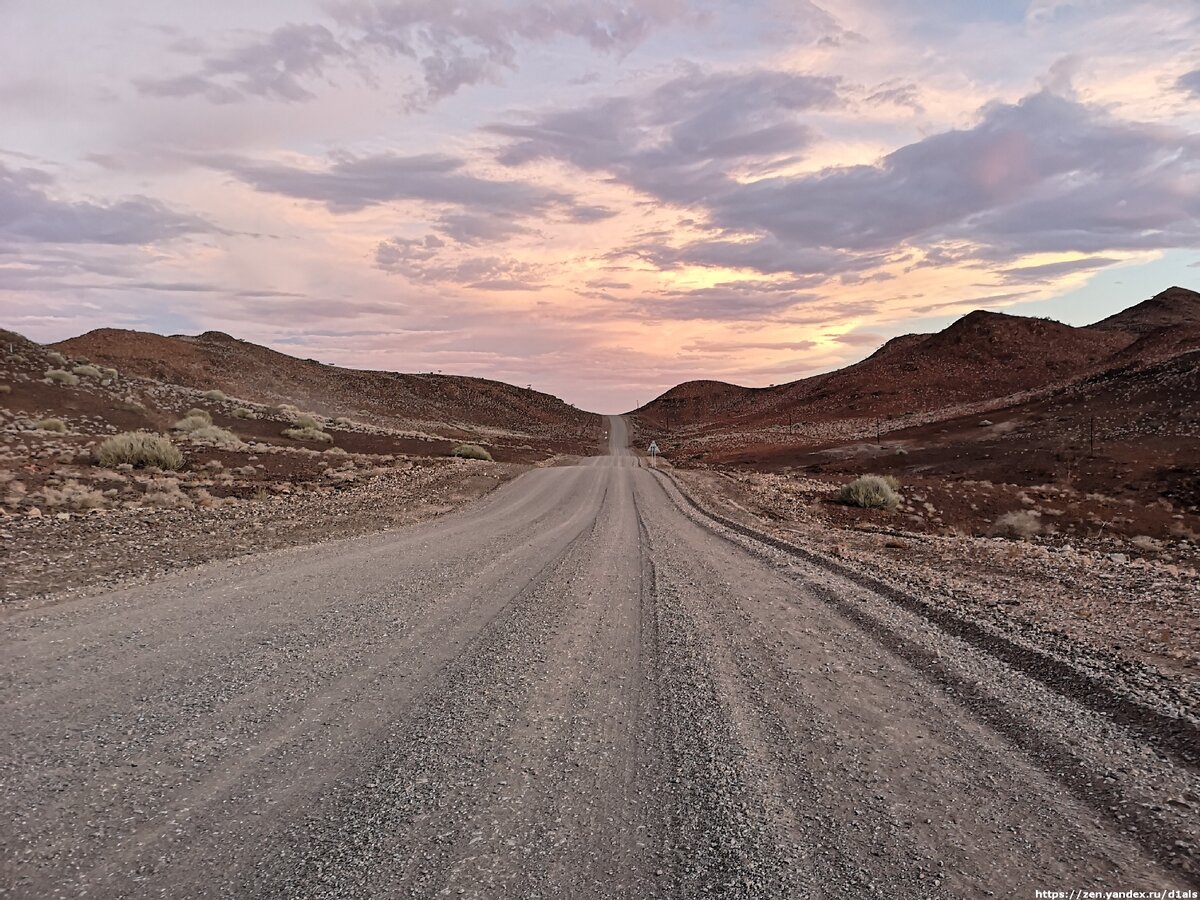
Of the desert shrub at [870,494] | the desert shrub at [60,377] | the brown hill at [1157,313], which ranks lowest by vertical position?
the desert shrub at [870,494]

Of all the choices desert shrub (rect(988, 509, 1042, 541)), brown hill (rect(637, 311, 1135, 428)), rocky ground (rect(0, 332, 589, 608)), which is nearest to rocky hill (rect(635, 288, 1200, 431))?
brown hill (rect(637, 311, 1135, 428))

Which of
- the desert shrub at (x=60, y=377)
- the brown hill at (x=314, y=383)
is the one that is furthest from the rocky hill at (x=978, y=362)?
the desert shrub at (x=60, y=377)

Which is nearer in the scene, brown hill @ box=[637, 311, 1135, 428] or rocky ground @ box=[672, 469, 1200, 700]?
rocky ground @ box=[672, 469, 1200, 700]

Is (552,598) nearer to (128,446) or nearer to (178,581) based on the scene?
(178,581)

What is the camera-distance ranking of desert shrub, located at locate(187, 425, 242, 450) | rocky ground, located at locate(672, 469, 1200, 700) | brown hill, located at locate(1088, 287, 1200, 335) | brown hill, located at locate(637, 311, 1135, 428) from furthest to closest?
brown hill, located at locate(1088, 287, 1200, 335), brown hill, located at locate(637, 311, 1135, 428), desert shrub, located at locate(187, 425, 242, 450), rocky ground, located at locate(672, 469, 1200, 700)

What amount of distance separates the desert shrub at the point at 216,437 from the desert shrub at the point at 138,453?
236 inches

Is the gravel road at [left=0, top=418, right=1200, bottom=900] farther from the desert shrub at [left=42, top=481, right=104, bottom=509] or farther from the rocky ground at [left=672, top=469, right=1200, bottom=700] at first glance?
the desert shrub at [left=42, top=481, right=104, bottom=509]

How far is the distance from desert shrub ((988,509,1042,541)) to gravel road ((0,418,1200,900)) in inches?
573

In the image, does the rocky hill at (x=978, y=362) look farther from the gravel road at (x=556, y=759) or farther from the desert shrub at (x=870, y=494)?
the gravel road at (x=556, y=759)

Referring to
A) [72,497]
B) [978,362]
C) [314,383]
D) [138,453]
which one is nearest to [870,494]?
[72,497]

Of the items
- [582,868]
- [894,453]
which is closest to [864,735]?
[582,868]

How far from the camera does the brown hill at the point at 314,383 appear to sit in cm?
7238

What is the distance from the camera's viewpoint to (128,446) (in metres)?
21.5

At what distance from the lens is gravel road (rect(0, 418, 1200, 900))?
3637 mm
